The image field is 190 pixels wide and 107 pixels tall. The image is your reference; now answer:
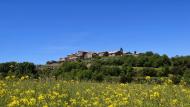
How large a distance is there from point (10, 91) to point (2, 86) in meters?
1.21

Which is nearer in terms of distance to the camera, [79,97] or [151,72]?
[79,97]

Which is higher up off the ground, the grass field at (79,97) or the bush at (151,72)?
the bush at (151,72)

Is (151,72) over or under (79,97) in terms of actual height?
over

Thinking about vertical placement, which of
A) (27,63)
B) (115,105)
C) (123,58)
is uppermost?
(123,58)

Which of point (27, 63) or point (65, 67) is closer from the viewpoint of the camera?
point (27, 63)

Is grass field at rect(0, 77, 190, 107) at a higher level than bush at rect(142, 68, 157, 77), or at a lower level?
lower

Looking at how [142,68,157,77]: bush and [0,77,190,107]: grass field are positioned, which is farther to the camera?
[142,68,157,77]: bush

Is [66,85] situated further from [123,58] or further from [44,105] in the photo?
[123,58]

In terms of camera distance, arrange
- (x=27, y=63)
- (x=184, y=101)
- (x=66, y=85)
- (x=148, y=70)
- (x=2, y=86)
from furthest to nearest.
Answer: (x=148, y=70), (x=27, y=63), (x=66, y=85), (x=2, y=86), (x=184, y=101)

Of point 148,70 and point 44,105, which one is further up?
point 148,70

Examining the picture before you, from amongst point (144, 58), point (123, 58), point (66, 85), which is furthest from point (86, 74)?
point (123, 58)

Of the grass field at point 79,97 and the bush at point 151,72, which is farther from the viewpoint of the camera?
the bush at point 151,72

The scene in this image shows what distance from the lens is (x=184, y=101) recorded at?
46.4ft

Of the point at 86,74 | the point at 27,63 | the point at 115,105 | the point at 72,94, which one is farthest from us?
the point at 86,74
